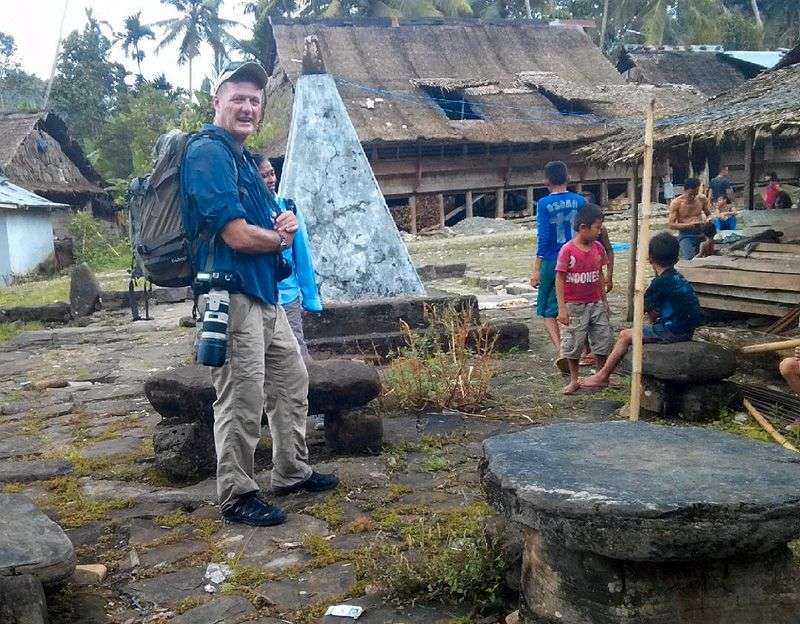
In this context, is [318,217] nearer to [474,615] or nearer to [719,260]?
[719,260]

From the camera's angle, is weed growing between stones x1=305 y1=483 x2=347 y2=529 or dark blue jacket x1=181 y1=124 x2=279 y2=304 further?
weed growing between stones x1=305 y1=483 x2=347 y2=529

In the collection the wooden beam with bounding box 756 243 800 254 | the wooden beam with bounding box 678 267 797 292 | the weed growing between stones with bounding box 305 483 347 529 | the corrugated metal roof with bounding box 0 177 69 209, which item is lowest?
the weed growing between stones with bounding box 305 483 347 529

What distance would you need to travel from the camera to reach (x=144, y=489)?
14.1 feet

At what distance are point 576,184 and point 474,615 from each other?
2517cm

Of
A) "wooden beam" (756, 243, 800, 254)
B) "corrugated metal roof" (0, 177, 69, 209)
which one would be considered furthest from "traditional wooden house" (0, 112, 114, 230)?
"wooden beam" (756, 243, 800, 254)

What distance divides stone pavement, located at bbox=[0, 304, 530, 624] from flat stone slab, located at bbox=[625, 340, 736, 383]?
0.90m

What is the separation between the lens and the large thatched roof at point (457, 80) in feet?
78.7

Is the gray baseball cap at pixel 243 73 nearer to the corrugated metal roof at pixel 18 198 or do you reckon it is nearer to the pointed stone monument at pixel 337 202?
the pointed stone monument at pixel 337 202

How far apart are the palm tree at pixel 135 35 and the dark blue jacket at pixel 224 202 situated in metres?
40.2

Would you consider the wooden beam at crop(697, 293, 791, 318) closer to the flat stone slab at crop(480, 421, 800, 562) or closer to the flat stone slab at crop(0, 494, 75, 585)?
the flat stone slab at crop(480, 421, 800, 562)

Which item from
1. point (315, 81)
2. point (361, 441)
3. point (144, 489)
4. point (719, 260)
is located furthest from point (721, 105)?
point (144, 489)

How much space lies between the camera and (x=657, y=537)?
211cm

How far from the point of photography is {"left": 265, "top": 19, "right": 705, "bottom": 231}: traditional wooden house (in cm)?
2417

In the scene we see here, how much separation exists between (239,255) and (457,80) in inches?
908
